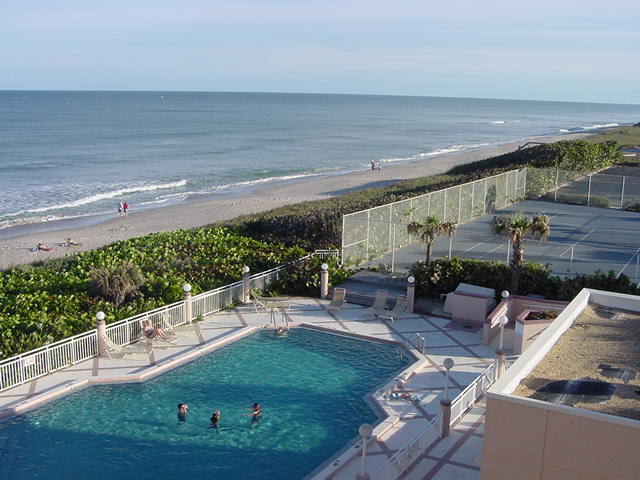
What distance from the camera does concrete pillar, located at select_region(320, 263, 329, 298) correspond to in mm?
21445

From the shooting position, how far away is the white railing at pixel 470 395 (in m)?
13.3

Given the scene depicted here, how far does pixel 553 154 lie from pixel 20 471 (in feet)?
127

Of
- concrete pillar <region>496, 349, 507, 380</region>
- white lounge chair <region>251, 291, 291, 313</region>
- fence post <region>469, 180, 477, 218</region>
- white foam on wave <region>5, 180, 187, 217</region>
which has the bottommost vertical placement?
white foam on wave <region>5, 180, 187, 217</region>

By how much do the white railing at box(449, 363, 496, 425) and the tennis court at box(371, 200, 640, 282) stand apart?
7733 mm

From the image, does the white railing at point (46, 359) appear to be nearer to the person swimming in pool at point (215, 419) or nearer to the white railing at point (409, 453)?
the person swimming in pool at point (215, 419)

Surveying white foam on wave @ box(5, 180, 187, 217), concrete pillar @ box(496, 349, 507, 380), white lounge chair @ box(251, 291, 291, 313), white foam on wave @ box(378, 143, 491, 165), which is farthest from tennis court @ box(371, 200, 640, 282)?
white foam on wave @ box(378, 143, 491, 165)

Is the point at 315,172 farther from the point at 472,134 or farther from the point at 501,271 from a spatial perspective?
the point at 472,134

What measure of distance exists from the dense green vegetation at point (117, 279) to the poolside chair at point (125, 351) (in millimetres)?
830

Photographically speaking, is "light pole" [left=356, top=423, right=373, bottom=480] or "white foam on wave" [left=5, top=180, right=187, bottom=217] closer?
"light pole" [left=356, top=423, right=373, bottom=480]

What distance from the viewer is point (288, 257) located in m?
23.8

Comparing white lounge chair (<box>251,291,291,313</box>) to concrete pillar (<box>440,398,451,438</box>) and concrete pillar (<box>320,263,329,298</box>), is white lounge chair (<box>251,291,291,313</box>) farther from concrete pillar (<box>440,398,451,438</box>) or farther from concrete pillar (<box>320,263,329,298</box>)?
concrete pillar (<box>440,398,451,438</box>)

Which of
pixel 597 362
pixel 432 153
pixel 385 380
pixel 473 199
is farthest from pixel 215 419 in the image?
pixel 432 153

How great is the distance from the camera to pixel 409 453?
1171 centimetres

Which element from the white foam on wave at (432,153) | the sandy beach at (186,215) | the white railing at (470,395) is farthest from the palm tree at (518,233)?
the white foam on wave at (432,153)
